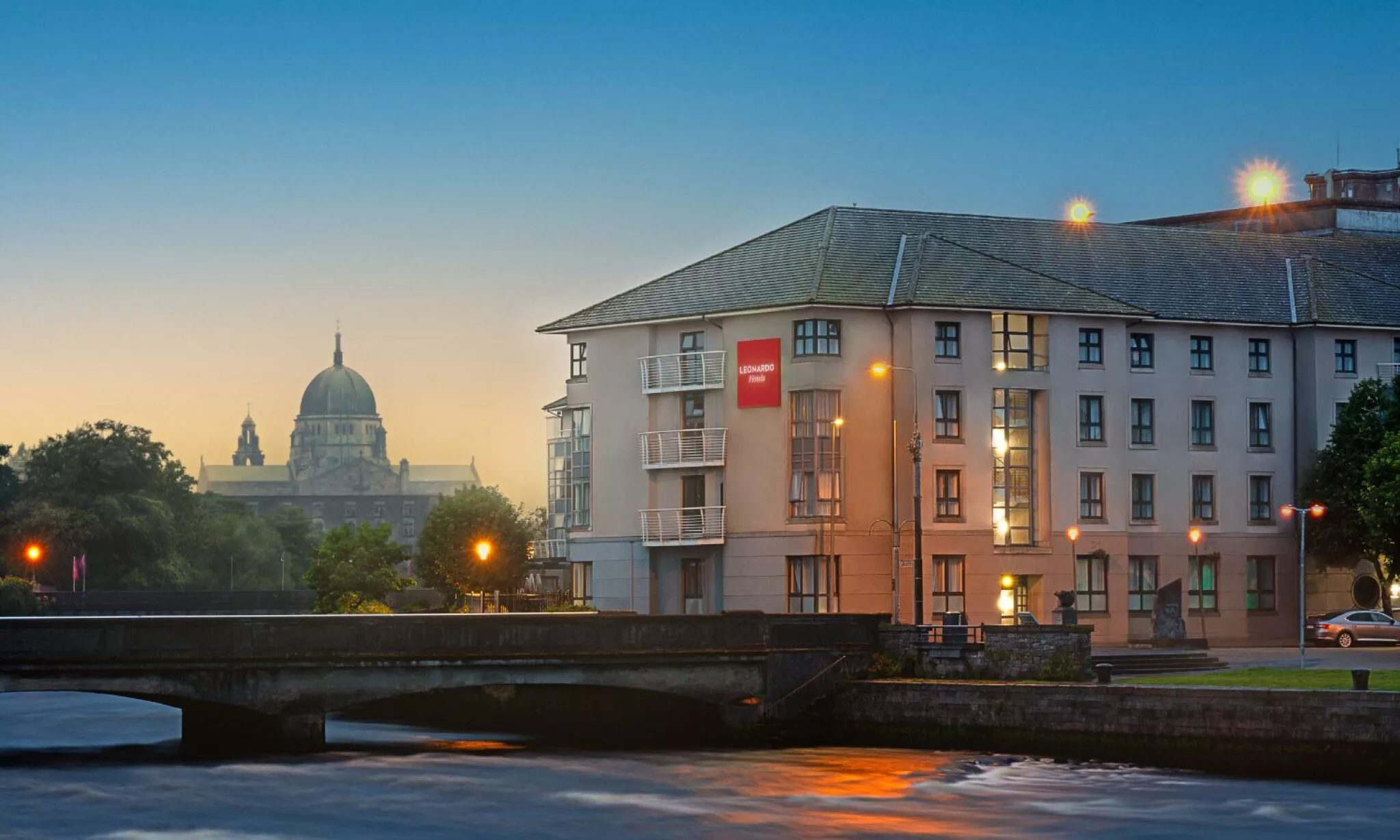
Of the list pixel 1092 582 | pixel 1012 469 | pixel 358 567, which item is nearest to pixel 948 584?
pixel 1012 469

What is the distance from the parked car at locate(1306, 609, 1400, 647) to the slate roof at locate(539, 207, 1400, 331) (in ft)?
48.1

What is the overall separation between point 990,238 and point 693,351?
47.0 ft

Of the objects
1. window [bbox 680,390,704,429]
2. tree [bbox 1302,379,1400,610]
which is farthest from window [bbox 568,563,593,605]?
tree [bbox 1302,379,1400,610]

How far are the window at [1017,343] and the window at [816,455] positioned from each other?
7.11 m

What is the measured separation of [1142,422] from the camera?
8525cm

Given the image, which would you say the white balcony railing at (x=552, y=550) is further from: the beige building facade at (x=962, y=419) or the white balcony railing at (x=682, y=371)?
the white balcony railing at (x=682, y=371)

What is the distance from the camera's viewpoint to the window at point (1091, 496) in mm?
82750

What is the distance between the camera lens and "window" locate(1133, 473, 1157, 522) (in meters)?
84.5

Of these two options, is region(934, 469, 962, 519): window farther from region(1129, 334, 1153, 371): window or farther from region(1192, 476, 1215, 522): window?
region(1192, 476, 1215, 522): window

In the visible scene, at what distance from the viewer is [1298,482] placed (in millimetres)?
87688

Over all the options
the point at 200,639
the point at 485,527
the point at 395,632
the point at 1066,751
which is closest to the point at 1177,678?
the point at 1066,751

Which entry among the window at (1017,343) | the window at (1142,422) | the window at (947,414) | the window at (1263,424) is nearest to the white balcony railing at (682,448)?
the window at (947,414)

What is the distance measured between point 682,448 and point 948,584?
40.1ft

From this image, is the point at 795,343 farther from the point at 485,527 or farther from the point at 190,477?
the point at 190,477
